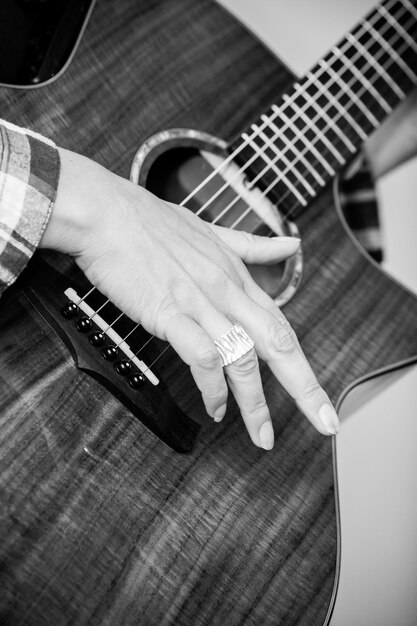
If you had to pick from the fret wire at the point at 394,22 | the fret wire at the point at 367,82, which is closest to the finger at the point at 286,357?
the fret wire at the point at 367,82

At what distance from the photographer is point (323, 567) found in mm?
707

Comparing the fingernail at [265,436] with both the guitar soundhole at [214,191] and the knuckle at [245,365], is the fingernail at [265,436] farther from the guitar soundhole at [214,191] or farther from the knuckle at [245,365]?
the guitar soundhole at [214,191]

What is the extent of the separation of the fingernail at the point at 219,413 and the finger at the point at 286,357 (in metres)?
0.08

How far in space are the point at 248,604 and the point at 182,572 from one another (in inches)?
3.8

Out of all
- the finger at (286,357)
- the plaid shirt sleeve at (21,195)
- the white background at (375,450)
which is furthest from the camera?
the white background at (375,450)

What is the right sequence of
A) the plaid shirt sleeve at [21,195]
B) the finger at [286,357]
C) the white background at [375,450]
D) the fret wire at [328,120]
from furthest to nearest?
the white background at [375,450] → the fret wire at [328,120] → the finger at [286,357] → the plaid shirt sleeve at [21,195]

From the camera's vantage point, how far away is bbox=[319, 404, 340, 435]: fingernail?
674 millimetres

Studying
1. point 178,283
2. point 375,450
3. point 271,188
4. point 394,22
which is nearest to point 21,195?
point 178,283

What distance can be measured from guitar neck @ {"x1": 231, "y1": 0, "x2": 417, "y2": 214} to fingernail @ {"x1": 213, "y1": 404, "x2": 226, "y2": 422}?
38cm

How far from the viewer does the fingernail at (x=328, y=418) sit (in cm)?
67

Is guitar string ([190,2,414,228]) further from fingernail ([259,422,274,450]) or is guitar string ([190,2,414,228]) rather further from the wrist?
fingernail ([259,422,274,450])

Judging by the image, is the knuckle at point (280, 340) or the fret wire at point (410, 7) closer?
the knuckle at point (280, 340)

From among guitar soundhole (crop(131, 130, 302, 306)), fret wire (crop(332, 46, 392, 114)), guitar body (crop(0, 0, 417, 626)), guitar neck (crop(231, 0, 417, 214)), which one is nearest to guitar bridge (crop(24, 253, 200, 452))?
guitar body (crop(0, 0, 417, 626))

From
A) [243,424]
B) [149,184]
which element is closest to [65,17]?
[149,184]
